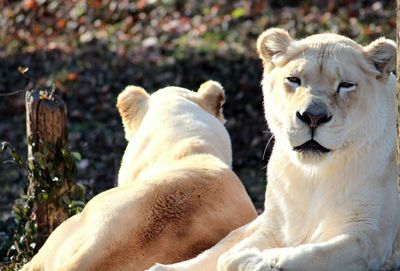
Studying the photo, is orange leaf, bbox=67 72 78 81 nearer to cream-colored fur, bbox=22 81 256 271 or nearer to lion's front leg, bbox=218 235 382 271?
cream-colored fur, bbox=22 81 256 271

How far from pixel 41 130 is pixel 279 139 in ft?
8.55

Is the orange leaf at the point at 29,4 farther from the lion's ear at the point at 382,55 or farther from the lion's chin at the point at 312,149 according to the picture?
the lion's chin at the point at 312,149

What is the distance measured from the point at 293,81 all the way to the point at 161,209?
1174 millimetres

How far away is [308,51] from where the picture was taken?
4777 millimetres

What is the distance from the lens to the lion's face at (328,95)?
14.9 ft

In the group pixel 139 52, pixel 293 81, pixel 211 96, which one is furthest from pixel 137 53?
pixel 293 81

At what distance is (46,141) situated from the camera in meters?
6.92

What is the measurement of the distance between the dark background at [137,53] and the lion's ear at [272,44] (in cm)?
567

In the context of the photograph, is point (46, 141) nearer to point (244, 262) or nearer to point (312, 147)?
point (244, 262)

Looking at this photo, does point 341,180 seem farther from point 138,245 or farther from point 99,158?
point 99,158

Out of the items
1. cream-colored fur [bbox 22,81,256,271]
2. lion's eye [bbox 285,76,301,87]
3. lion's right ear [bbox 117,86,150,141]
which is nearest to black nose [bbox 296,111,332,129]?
lion's eye [bbox 285,76,301,87]

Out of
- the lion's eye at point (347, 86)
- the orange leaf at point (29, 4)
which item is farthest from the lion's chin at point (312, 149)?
the orange leaf at point (29, 4)

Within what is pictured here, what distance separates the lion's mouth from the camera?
15.0ft

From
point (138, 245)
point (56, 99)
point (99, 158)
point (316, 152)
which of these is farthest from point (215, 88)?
point (99, 158)
